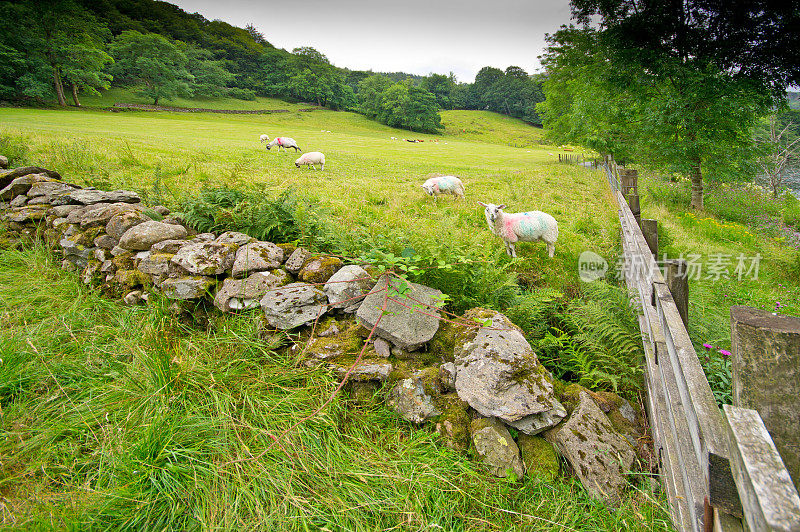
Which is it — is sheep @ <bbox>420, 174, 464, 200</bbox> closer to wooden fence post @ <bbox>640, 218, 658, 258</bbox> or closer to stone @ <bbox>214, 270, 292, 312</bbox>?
wooden fence post @ <bbox>640, 218, 658, 258</bbox>

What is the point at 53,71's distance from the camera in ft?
155

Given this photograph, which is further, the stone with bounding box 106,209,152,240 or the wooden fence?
the stone with bounding box 106,209,152,240

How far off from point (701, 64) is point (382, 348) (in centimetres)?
1971

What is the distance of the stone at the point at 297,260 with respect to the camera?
13.3 feet

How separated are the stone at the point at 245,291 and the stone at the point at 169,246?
1021 millimetres

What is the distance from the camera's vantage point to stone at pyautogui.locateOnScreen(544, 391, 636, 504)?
2422mm

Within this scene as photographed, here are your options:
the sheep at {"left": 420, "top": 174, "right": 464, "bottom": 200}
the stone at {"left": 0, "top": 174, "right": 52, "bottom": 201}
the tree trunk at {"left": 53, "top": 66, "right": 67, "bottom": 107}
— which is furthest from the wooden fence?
the tree trunk at {"left": 53, "top": 66, "right": 67, "bottom": 107}

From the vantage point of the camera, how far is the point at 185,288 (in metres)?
3.72

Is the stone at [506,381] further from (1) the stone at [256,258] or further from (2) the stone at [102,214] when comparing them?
(2) the stone at [102,214]

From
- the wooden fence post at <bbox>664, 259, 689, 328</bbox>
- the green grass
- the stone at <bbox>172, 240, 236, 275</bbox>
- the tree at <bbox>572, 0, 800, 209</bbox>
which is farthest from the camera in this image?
the tree at <bbox>572, 0, 800, 209</bbox>

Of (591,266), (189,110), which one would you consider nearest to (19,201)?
(591,266)

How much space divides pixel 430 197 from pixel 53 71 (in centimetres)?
6535

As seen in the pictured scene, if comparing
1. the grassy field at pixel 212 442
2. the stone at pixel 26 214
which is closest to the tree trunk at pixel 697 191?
the grassy field at pixel 212 442

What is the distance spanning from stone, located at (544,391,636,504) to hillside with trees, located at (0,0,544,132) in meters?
40.5
